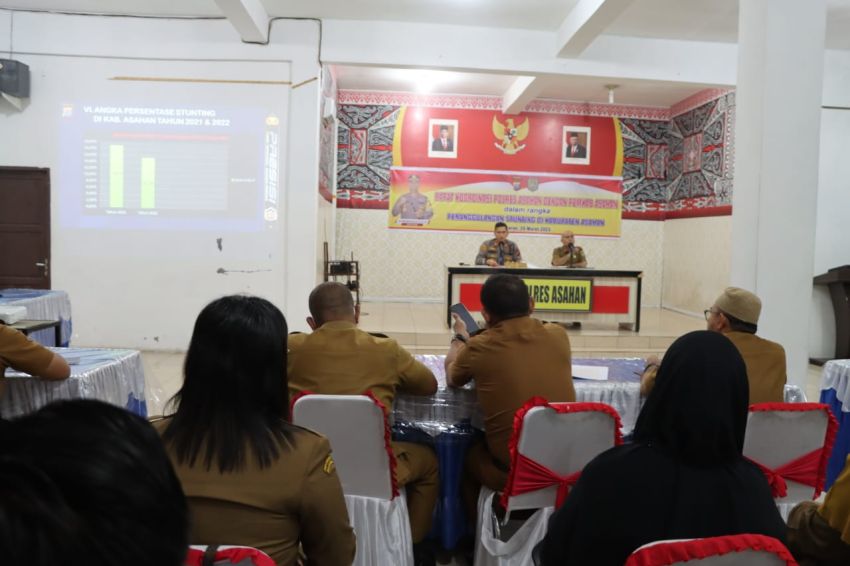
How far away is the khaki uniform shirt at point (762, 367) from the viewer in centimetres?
231

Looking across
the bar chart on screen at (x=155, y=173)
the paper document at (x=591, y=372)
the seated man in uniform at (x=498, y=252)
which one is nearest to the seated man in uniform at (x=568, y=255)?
the seated man in uniform at (x=498, y=252)

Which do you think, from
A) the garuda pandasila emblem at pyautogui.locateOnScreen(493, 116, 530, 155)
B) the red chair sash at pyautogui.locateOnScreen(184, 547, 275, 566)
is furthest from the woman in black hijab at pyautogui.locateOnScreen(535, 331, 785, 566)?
the garuda pandasila emblem at pyautogui.locateOnScreen(493, 116, 530, 155)

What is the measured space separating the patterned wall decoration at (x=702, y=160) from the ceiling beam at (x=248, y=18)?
19.0 ft

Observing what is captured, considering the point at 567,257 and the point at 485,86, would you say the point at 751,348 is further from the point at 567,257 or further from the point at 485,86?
the point at 485,86

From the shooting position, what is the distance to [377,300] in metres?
9.95

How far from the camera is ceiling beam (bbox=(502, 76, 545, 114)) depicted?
7.71 metres

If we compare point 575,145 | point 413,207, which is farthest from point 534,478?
point 575,145

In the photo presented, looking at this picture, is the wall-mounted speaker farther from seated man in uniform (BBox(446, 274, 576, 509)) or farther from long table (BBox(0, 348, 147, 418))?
seated man in uniform (BBox(446, 274, 576, 509))

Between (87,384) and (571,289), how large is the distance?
18.3ft

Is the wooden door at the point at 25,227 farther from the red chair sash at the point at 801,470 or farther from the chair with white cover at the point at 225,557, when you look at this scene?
the red chair sash at the point at 801,470

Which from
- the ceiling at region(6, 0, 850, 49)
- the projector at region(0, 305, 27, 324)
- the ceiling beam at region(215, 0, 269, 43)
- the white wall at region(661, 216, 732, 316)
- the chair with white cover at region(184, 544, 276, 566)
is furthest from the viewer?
the white wall at region(661, 216, 732, 316)

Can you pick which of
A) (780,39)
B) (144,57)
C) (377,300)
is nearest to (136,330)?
(144,57)

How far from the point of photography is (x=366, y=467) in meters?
2.10

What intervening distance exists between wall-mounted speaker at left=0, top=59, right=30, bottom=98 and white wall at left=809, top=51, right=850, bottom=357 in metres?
8.39
